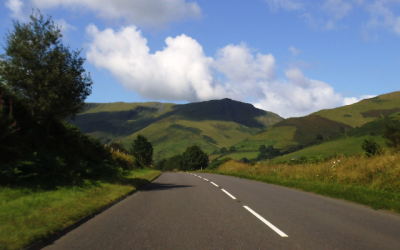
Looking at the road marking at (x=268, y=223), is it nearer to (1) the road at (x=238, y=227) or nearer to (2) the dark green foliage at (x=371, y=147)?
(1) the road at (x=238, y=227)

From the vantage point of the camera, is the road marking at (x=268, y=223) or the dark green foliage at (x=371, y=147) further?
the dark green foliage at (x=371, y=147)

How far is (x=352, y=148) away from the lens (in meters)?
99.9

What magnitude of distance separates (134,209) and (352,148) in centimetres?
10475

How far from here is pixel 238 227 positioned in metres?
7.41

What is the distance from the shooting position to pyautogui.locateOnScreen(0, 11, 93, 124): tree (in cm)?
1554

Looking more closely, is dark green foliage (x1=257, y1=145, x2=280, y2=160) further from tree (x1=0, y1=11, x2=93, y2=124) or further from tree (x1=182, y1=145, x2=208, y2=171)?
tree (x1=0, y1=11, x2=93, y2=124)

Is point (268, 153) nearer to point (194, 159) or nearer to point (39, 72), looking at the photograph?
point (194, 159)

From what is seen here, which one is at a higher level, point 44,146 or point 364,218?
point 44,146

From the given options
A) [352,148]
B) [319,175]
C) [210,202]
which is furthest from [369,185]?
[352,148]

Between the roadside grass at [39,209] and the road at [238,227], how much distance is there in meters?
0.50

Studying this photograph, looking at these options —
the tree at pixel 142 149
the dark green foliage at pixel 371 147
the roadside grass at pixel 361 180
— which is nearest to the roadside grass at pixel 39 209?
the roadside grass at pixel 361 180

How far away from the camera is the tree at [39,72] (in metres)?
15.5

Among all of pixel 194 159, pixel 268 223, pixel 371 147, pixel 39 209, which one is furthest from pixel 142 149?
pixel 268 223

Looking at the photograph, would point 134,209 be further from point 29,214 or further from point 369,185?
point 369,185
